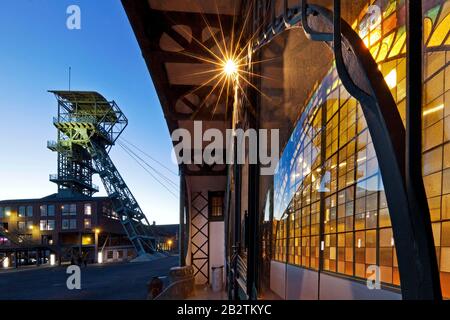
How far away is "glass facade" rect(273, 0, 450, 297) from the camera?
558 cm

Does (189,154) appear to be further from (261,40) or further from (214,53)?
(261,40)

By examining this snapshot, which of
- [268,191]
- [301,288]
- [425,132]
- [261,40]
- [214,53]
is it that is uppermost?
[214,53]

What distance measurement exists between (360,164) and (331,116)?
361cm

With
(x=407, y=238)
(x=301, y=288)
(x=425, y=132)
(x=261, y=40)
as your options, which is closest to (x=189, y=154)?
(x=301, y=288)

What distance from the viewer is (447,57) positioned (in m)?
5.51

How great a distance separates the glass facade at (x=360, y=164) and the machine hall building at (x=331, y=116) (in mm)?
41

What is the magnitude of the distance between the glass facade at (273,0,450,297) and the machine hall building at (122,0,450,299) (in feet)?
0.13

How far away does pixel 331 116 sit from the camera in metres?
12.2

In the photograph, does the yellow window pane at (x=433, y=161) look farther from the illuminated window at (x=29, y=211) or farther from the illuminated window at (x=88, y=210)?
the illuminated window at (x=29, y=211)

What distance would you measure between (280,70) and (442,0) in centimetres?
469

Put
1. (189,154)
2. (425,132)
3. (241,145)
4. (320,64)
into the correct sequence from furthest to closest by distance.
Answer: (189,154) → (320,64) → (241,145) → (425,132)

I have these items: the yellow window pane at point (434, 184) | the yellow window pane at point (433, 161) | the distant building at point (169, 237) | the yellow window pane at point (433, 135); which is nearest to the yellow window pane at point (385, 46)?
the yellow window pane at point (433, 135)

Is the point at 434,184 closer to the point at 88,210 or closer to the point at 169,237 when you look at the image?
the point at 88,210

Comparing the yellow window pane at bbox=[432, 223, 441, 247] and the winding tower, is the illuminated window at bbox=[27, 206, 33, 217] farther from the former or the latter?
the yellow window pane at bbox=[432, 223, 441, 247]
